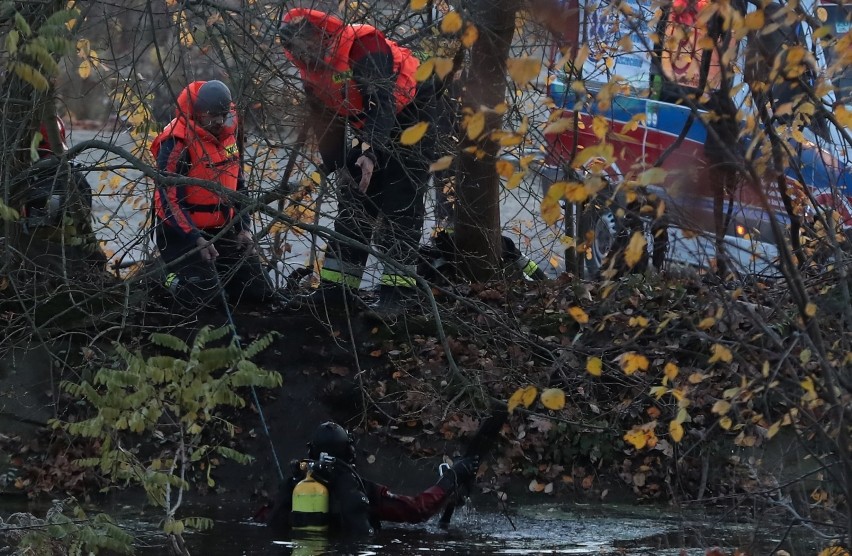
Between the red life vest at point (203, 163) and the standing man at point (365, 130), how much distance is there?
710mm

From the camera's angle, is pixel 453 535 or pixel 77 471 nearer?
pixel 453 535

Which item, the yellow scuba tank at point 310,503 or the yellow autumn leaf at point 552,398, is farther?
the yellow scuba tank at point 310,503

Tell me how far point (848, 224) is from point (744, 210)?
94cm

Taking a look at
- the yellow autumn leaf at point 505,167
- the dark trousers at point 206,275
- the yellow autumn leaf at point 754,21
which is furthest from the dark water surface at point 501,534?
the yellow autumn leaf at point 754,21

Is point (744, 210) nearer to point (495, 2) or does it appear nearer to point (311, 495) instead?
point (495, 2)

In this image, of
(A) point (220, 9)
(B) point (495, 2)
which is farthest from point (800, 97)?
(A) point (220, 9)

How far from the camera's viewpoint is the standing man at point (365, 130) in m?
7.14

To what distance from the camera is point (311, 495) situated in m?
6.77

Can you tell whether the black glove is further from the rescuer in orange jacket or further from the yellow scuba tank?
the rescuer in orange jacket

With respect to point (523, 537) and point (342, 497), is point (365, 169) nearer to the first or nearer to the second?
point (342, 497)

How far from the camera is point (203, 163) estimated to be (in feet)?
24.5

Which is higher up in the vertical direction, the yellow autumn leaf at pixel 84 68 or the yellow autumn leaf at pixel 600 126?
the yellow autumn leaf at pixel 84 68

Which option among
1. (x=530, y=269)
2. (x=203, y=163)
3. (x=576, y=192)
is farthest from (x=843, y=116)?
(x=530, y=269)

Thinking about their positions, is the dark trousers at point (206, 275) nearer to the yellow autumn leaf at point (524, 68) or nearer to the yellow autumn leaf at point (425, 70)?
the yellow autumn leaf at point (425, 70)
